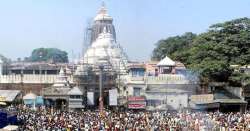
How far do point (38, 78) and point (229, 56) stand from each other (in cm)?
1479

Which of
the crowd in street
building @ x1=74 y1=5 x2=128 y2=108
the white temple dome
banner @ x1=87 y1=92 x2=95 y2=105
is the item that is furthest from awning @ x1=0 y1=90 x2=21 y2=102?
the crowd in street

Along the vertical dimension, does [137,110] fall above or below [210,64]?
below

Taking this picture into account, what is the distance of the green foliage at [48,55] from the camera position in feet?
330

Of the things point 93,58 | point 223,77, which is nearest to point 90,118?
point 223,77

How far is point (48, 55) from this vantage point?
101500 mm

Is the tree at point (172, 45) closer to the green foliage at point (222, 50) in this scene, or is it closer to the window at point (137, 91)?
the green foliage at point (222, 50)

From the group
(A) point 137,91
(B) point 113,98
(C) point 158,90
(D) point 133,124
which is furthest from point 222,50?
(D) point 133,124

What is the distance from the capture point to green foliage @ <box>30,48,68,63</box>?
100537mm

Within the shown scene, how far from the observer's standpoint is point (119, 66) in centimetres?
5050

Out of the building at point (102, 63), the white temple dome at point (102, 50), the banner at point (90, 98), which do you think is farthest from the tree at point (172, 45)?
the banner at point (90, 98)

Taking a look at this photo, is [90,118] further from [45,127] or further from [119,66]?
[119,66]

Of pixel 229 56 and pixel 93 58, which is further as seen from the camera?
pixel 93 58

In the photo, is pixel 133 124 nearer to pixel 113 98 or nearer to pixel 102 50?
pixel 113 98

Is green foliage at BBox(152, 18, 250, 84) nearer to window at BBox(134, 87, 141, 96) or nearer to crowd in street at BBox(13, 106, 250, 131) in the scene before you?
window at BBox(134, 87, 141, 96)
